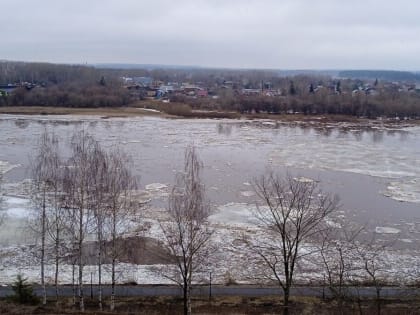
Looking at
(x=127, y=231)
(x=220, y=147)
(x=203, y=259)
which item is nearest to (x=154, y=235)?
(x=127, y=231)

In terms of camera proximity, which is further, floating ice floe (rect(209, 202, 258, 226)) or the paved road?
floating ice floe (rect(209, 202, 258, 226))

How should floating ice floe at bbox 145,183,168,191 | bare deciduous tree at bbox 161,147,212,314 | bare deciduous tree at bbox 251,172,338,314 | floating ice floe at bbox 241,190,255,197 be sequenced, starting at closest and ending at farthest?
bare deciduous tree at bbox 161,147,212,314 < bare deciduous tree at bbox 251,172,338,314 < floating ice floe at bbox 241,190,255,197 < floating ice floe at bbox 145,183,168,191

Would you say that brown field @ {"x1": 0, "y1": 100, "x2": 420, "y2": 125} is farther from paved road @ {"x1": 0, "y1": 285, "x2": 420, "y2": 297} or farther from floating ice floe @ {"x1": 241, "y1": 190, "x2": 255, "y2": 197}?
paved road @ {"x1": 0, "y1": 285, "x2": 420, "y2": 297}

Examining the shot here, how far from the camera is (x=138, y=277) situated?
12.7 metres

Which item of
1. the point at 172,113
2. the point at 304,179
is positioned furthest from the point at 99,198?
the point at 172,113

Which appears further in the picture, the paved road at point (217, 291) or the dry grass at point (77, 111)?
the dry grass at point (77, 111)

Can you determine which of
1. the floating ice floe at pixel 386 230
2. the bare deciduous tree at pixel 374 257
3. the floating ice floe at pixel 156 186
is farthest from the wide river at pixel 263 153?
the bare deciduous tree at pixel 374 257

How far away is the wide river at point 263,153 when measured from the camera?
65.5 feet

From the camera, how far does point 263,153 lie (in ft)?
95.5

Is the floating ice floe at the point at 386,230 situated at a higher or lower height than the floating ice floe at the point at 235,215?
lower

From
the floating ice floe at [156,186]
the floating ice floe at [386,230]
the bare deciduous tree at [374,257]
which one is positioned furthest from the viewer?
the floating ice floe at [156,186]

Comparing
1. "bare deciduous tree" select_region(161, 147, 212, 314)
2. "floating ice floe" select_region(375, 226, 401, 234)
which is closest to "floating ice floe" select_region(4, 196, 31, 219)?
"bare deciduous tree" select_region(161, 147, 212, 314)

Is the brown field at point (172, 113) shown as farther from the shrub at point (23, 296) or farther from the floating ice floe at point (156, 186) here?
the shrub at point (23, 296)

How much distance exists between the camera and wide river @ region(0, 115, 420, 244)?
20.0 m
